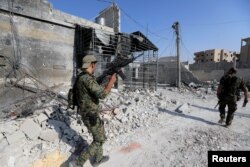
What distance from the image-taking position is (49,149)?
360 centimetres

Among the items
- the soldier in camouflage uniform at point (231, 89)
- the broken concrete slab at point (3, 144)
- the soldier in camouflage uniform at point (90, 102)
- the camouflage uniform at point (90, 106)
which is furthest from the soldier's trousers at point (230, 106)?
the broken concrete slab at point (3, 144)

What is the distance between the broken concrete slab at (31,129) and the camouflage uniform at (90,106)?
1306 mm

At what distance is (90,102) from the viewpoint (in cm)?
304

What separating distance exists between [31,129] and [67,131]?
0.68 meters

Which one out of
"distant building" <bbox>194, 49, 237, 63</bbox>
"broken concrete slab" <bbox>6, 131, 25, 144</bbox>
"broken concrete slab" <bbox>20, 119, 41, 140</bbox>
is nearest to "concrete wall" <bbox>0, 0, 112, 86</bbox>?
"broken concrete slab" <bbox>20, 119, 41, 140</bbox>

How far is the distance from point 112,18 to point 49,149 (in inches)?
376

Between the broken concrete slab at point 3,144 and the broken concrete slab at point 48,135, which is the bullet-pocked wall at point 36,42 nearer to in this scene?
the broken concrete slab at point 3,144

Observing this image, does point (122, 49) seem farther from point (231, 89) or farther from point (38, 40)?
point (231, 89)

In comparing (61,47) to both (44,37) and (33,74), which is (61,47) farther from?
(33,74)

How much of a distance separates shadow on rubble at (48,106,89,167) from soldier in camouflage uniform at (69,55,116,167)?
0.69m

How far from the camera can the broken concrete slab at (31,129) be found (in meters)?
3.77

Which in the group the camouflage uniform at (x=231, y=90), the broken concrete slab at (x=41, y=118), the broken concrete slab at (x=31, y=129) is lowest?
the broken concrete slab at (x=31, y=129)

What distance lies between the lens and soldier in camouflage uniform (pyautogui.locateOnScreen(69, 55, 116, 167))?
294 cm

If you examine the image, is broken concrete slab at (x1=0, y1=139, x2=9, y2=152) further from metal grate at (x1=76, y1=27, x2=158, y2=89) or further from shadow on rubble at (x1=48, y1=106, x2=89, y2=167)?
metal grate at (x1=76, y1=27, x2=158, y2=89)
